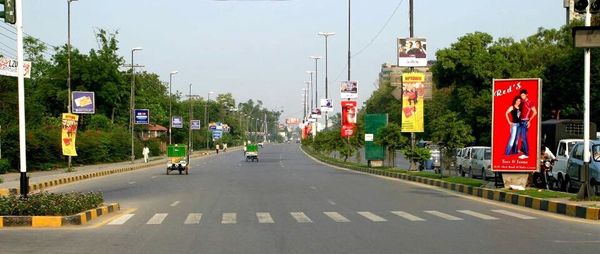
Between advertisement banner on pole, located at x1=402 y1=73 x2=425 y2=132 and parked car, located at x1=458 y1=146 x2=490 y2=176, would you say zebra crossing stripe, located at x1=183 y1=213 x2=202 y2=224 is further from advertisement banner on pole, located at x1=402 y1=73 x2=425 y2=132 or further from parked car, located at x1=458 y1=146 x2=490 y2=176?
parked car, located at x1=458 y1=146 x2=490 y2=176

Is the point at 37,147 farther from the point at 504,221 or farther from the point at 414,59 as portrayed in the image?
the point at 504,221

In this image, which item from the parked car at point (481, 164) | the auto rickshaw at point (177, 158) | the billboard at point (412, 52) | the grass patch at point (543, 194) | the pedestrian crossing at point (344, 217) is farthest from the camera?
the auto rickshaw at point (177, 158)

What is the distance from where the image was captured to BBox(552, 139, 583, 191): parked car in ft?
75.0

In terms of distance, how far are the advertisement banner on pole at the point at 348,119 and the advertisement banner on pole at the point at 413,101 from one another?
18.7m

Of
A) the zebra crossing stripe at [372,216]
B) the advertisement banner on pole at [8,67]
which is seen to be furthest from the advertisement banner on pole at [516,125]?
the advertisement banner on pole at [8,67]

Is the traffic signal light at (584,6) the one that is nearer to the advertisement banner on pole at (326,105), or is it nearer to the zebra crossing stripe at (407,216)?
the zebra crossing stripe at (407,216)

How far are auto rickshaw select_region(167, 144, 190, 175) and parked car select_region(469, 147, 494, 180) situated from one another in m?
16.8

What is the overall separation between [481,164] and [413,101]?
4598 millimetres

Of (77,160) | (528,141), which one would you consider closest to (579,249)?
(528,141)

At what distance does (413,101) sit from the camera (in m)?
34.1

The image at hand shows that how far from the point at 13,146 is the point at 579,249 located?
38.9 meters

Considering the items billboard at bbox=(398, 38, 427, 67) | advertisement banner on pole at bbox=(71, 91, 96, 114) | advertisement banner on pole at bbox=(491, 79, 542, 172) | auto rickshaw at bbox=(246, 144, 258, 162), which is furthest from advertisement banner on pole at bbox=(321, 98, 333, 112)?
advertisement banner on pole at bbox=(491, 79, 542, 172)

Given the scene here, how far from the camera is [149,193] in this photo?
80.3 ft

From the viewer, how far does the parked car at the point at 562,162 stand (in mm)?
22866
